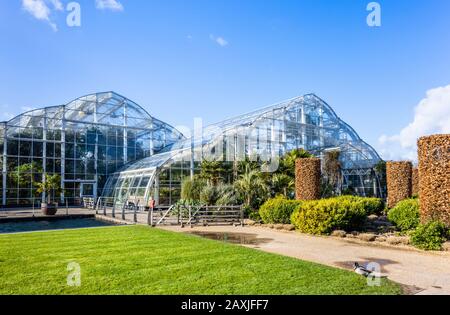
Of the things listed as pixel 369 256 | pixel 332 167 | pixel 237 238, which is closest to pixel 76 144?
pixel 332 167

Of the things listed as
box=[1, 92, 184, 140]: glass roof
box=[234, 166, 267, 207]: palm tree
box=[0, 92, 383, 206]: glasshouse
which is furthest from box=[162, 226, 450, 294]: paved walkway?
box=[1, 92, 184, 140]: glass roof

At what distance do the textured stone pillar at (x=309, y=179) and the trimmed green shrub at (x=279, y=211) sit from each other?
1.35m

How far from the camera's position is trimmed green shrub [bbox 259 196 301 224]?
13.2 meters

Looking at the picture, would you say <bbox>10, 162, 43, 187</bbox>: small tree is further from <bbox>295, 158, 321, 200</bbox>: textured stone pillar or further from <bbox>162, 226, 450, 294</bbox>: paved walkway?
<bbox>295, 158, 321, 200</bbox>: textured stone pillar

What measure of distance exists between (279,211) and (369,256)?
5732mm

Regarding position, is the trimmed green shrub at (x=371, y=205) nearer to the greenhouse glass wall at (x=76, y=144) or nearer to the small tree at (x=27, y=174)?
the greenhouse glass wall at (x=76, y=144)

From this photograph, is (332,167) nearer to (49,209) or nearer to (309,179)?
(309,179)

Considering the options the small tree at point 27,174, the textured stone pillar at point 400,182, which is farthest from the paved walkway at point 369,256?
the small tree at point 27,174

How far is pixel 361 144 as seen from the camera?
93.2 ft

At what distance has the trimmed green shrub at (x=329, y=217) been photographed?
35.8 feet

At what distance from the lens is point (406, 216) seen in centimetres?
1094

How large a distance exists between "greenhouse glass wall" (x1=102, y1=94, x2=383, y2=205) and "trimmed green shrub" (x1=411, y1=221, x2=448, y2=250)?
10.7 metres
